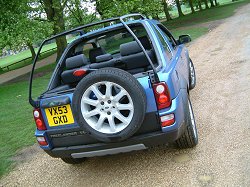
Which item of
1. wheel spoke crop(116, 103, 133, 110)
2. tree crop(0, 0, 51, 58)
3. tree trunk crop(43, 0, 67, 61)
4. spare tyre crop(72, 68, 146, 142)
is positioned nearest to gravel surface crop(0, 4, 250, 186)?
spare tyre crop(72, 68, 146, 142)

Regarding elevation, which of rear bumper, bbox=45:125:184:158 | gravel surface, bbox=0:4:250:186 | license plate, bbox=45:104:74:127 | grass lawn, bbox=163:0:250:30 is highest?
license plate, bbox=45:104:74:127

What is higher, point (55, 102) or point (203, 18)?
point (55, 102)

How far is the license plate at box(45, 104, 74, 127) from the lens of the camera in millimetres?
3398

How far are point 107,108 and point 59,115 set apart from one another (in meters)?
0.62

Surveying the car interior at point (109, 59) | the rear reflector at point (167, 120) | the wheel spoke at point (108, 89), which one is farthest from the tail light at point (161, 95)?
the car interior at point (109, 59)

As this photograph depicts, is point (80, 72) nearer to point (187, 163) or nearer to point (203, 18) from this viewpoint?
point (187, 163)

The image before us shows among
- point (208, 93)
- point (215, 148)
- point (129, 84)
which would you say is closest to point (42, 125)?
point (129, 84)

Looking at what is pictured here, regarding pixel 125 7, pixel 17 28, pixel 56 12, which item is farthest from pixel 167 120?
pixel 56 12

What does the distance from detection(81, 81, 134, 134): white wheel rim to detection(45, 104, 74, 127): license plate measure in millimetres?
282

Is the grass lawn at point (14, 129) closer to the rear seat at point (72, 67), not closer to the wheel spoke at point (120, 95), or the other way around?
the rear seat at point (72, 67)

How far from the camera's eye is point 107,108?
3174 mm

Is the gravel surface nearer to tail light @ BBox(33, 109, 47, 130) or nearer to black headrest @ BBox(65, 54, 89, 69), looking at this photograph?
tail light @ BBox(33, 109, 47, 130)

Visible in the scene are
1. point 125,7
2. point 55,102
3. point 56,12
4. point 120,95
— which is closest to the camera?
point 120,95

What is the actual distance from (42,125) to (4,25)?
9286 millimetres
